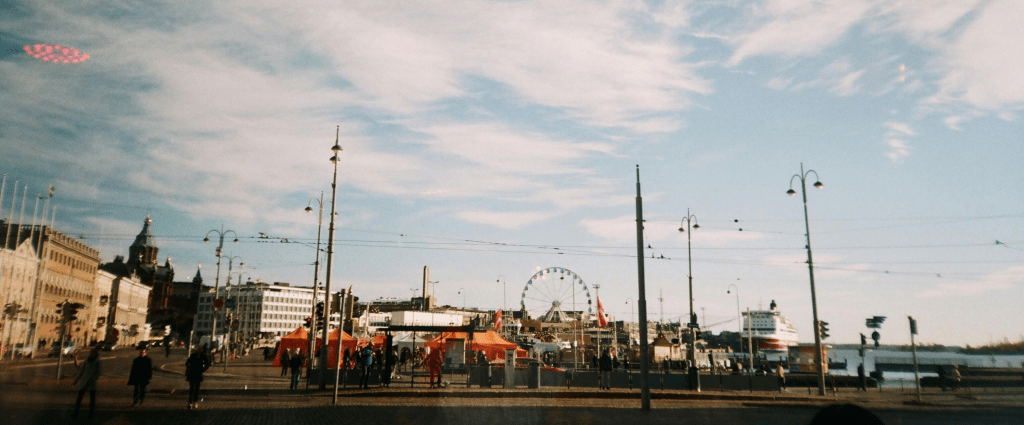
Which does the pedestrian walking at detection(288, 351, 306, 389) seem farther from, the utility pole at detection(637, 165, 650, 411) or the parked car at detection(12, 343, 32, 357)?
the parked car at detection(12, 343, 32, 357)

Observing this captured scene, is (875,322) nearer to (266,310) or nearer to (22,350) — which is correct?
(22,350)

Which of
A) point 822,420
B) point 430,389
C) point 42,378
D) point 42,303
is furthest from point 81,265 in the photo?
point 822,420

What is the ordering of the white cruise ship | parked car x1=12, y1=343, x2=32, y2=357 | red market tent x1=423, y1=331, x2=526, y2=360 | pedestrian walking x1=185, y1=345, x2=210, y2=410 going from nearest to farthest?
pedestrian walking x1=185, y1=345, x2=210, y2=410 < red market tent x1=423, y1=331, x2=526, y2=360 < parked car x1=12, y1=343, x2=32, y2=357 < the white cruise ship

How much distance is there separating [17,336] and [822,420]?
168 feet

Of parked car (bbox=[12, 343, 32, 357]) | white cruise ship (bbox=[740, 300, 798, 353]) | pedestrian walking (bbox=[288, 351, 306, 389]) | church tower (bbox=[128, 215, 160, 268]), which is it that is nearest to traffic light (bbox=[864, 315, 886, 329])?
pedestrian walking (bbox=[288, 351, 306, 389])

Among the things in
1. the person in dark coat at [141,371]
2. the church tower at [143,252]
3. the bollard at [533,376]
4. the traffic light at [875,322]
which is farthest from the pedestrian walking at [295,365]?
the church tower at [143,252]

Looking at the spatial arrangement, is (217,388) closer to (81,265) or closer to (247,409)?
(247,409)

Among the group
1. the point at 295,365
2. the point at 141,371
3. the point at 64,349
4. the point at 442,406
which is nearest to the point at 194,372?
the point at 141,371

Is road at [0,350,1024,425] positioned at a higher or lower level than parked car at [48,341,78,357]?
lower

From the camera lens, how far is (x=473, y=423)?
16797 mm

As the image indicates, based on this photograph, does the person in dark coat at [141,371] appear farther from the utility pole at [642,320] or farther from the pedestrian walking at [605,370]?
the pedestrian walking at [605,370]

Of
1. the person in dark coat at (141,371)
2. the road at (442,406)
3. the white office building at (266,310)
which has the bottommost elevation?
the road at (442,406)

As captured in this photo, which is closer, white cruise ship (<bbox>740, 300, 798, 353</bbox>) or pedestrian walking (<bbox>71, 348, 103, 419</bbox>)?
pedestrian walking (<bbox>71, 348, 103, 419</bbox>)

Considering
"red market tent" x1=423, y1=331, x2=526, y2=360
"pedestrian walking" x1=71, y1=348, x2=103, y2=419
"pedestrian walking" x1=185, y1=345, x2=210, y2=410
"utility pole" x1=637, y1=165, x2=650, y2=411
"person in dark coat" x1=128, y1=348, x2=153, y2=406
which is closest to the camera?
"pedestrian walking" x1=71, y1=348, x2=103, y2=419
